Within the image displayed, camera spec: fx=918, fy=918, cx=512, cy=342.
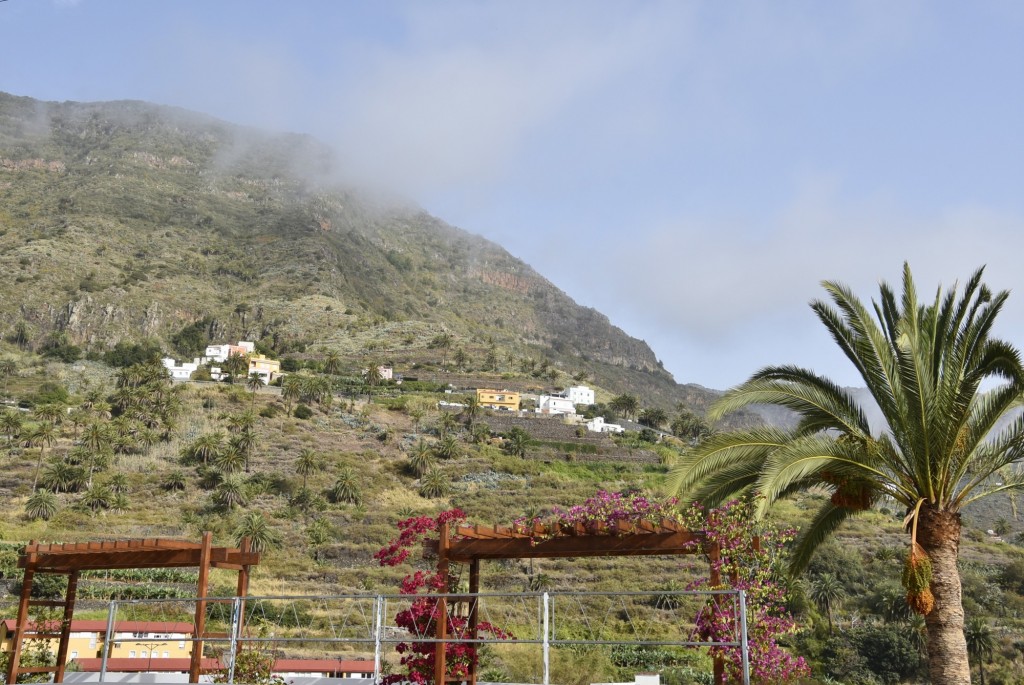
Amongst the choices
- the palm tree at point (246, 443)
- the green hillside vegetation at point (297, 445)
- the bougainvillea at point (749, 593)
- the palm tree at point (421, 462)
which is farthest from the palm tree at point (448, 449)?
the bougainvillea at point (749, 593)

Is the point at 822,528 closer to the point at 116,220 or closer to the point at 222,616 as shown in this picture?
the point at 222,616

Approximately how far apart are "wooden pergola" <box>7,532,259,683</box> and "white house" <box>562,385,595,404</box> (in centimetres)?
10147

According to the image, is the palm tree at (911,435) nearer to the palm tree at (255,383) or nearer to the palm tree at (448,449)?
the palm tree at (448,449)

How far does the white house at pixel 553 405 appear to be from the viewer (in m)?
107

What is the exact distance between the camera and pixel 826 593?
168ft

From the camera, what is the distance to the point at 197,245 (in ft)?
513

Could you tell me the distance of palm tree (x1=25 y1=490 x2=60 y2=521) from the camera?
5993 centimetres

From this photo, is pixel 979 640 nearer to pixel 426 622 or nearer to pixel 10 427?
pixel 426 622

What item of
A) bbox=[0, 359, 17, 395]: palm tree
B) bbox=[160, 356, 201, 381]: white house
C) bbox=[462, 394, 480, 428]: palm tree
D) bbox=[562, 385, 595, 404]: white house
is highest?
bbox=[562, 385, 595, 404]: white house

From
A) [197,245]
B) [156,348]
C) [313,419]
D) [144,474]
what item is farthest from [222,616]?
[197,245]

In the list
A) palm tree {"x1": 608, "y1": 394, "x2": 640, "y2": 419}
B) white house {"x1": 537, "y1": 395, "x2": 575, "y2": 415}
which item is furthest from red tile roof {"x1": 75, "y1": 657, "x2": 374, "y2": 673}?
palm tree {"x1": 608, "y1": 394, "x2": 640, "y2": 419}

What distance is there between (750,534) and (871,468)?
168 centimetres

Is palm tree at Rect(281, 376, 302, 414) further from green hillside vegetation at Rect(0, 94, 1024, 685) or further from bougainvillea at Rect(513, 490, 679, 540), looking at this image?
bougainvillea at Rect(513, 490, 679, 540)

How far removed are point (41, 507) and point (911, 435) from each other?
61.2 meters
